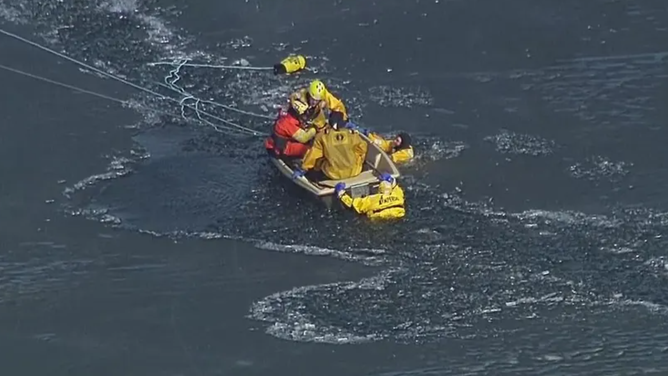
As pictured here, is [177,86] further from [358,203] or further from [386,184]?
[386,184]

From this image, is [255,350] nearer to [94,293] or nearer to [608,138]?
[94,293]

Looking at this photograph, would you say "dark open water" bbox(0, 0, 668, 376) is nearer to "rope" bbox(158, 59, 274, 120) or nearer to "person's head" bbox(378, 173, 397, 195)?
"rope" bbox(158, 59, 274, 120)

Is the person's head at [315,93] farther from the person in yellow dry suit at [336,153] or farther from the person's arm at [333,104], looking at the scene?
the person in yellow dry suit at [336,153]

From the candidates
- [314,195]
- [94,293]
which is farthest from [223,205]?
[94,293]

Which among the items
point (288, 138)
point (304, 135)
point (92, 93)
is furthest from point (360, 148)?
point (92, 93)

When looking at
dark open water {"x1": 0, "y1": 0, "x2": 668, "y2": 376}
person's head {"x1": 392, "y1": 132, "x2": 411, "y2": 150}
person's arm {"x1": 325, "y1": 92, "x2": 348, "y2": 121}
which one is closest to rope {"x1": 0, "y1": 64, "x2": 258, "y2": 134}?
dark open water {"x1": 0, "y1": 0, "x2": 668, "y2": 376}

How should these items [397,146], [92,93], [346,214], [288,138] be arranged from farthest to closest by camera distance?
[92,93] → [397,146] → [288,138] → [346,214]

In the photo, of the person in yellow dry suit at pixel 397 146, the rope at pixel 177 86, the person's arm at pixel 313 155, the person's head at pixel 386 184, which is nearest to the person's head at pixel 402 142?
the person in yellow dry suit at pixel 397 146
